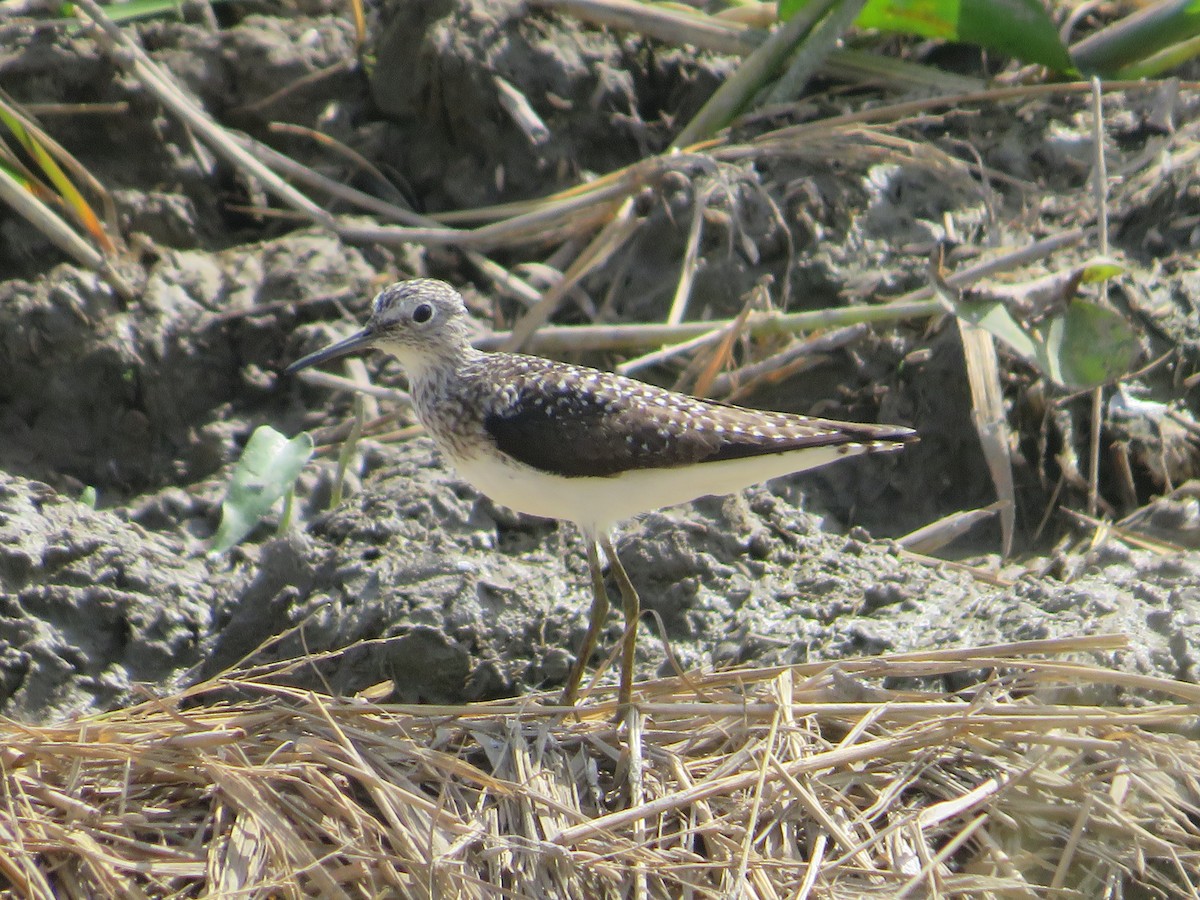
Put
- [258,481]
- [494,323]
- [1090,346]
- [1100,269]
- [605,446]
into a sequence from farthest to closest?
1. [494,323]
2. [1100,269]
3. [1090,346]
4. [258,481]
5. [605,446]

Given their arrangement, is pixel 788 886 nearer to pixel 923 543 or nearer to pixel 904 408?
pixel 923 543

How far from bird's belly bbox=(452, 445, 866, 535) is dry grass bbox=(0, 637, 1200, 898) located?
61 centimetres

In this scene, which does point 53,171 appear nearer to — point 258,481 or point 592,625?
point 258,481

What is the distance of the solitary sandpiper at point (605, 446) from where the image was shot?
14.0 ft

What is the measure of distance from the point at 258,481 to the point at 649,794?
191cm

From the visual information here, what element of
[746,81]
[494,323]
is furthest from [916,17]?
[494,323]

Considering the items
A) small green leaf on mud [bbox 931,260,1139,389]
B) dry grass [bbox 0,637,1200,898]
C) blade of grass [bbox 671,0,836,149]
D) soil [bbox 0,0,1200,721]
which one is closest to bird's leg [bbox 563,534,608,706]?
soil [bbox 0,0,1200,721]

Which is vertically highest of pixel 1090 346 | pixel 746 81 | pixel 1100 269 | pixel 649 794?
pixel 746 81

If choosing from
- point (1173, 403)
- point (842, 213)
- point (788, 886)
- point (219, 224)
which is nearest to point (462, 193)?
point (219, 224)

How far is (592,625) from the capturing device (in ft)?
14.6

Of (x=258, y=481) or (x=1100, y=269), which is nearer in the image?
(x=258, y=481)

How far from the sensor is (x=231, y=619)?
4.77 metres

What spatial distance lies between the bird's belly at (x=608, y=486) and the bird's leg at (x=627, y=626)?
0.47ft

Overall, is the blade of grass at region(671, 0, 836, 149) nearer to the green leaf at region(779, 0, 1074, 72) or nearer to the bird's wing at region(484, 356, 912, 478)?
the green leaf at region(779, 0, 1074, 72)
